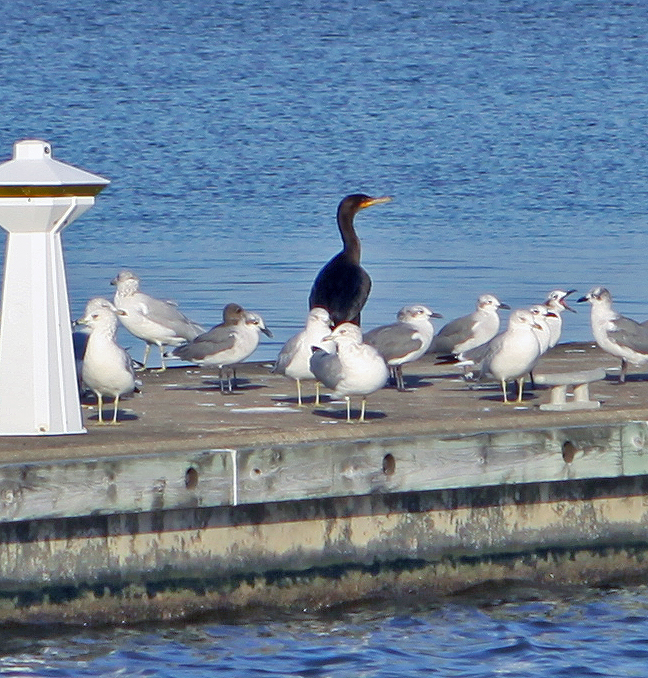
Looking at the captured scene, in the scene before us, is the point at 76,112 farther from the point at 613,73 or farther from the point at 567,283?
the point at 567,283

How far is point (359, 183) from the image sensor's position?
37.8 m

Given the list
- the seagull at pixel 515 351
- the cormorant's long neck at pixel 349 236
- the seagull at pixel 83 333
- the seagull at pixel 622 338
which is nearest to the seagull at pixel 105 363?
the seagull at pixel 83 333

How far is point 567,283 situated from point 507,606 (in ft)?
48.9

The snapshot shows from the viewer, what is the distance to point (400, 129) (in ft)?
151

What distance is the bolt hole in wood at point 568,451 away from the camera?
10891mm

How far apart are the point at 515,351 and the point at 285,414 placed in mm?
1560

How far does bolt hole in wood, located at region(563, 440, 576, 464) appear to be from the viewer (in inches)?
429

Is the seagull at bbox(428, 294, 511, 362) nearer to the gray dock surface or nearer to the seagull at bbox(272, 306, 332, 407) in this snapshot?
the gray dock surface

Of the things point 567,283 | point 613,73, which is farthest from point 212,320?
point 613,73

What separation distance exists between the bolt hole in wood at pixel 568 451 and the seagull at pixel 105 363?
2.66 m

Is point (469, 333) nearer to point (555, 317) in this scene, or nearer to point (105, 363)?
point (555, 317)

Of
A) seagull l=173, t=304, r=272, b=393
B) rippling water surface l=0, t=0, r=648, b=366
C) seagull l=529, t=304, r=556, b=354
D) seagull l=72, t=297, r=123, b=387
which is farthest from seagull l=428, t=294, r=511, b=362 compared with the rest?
rippling water surface l=0, t=0, r=648, b=366

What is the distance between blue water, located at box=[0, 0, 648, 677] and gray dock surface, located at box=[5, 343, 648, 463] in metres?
1.10

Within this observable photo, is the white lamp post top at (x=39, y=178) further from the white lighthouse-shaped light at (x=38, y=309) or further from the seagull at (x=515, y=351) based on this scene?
the seagull at (x=515, y=351)
